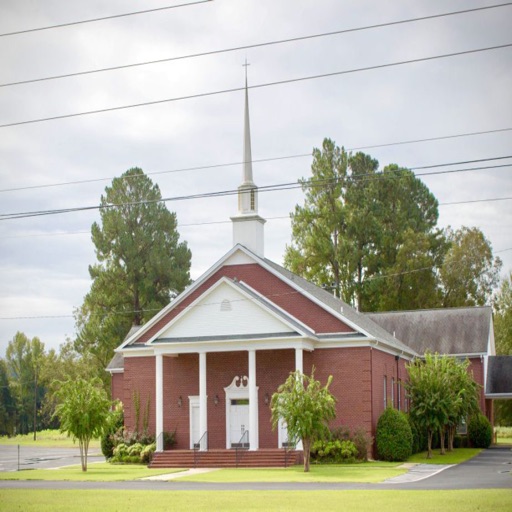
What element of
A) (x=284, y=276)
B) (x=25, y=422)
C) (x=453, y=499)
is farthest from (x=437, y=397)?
(x=25, y=422)

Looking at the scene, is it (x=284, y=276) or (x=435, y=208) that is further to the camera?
(x=435, y=208)

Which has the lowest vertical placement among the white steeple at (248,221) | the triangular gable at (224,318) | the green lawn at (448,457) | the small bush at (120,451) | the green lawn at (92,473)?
the green lawn at (448,457)

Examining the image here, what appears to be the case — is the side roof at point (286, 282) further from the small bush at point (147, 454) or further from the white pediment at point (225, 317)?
the small bush at point (147, 454)

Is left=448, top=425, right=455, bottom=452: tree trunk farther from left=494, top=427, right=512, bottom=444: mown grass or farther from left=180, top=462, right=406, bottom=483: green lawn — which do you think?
left=494, top=427, right=512, bottom=444: mown grass

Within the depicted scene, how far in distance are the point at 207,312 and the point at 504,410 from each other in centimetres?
3935

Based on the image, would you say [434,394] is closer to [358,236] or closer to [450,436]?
[450,436]

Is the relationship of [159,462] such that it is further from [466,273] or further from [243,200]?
[466,273]

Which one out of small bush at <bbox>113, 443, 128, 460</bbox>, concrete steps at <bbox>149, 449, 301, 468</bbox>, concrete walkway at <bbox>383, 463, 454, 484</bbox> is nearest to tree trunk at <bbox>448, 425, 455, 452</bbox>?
concrete walkway at <bbox>383, 463, 454, 484</bbox>

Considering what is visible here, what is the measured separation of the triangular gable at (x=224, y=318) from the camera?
42.0 metres

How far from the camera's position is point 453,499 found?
74.3 feet

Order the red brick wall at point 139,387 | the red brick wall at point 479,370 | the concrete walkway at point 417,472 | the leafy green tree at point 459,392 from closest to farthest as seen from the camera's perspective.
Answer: the concrete walkway at point 417,472, the leafy green tree at point 459,392, the red brick wall at point 139,387, the red brick wall at point 479,370

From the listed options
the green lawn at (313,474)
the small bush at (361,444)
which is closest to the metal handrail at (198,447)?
the green lawn at (313,474)

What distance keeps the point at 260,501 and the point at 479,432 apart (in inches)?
1308

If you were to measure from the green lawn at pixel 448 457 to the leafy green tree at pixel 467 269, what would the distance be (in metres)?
28.6
